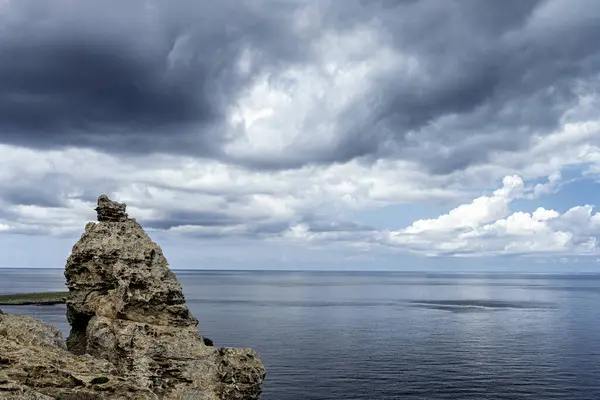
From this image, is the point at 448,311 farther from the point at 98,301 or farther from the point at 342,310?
the point at 98,301

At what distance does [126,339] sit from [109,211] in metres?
12.7

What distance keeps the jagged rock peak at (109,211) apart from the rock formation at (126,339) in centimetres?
8

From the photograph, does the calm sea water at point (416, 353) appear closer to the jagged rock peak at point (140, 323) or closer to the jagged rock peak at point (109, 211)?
the jagged rock peak at point (140, 323)

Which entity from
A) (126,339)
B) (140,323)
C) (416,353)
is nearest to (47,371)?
(126,339)

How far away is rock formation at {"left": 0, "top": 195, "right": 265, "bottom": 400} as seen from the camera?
101 ft

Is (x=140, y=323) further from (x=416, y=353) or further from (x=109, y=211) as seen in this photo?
(x=416, y=353)

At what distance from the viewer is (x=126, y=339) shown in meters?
36.8

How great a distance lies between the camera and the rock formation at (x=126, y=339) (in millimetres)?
30672

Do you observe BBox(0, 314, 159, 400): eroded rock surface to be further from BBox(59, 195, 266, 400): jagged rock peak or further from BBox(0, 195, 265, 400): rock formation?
BBox(59, 195, 266, 400): jagged rock peak

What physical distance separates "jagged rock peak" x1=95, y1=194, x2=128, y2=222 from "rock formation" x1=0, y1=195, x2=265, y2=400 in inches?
3.1

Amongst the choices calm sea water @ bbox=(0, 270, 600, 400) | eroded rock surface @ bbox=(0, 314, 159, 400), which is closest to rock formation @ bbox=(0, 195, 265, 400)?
eroded rock surface @ bbox=(0, 314, 159, 400)

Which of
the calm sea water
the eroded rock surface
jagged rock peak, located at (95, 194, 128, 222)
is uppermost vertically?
jagged rock peak, located at (95, 194, 128, 222)

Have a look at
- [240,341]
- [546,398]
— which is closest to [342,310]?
[240,341]

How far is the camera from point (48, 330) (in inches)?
1324
